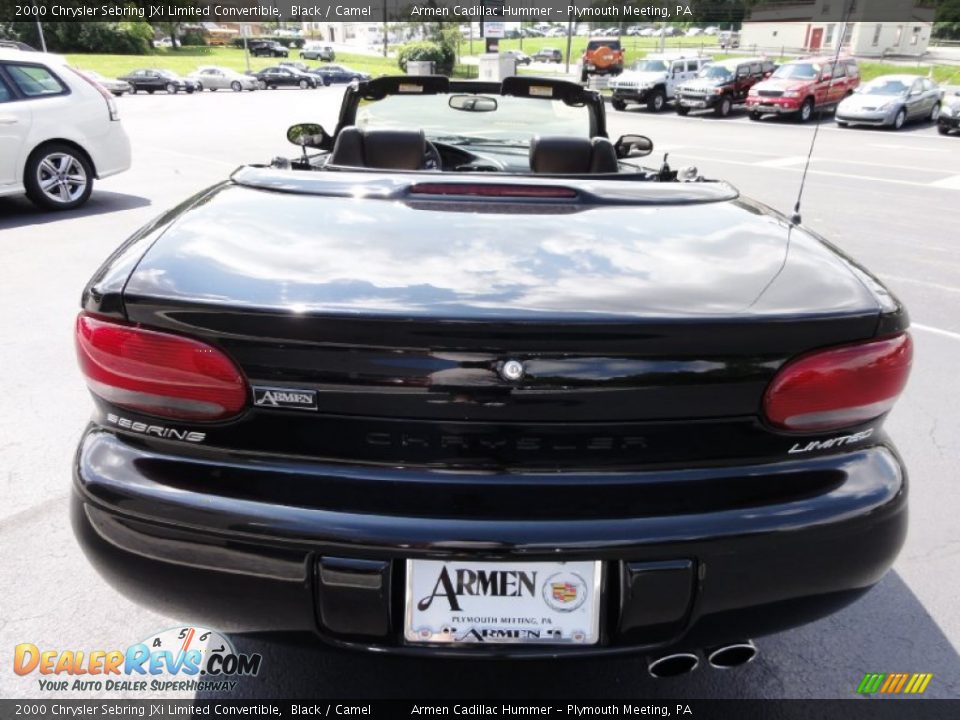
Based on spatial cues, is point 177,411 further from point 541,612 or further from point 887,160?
point 887,160

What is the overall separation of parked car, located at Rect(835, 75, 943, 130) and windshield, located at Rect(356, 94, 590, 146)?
61.6 feet

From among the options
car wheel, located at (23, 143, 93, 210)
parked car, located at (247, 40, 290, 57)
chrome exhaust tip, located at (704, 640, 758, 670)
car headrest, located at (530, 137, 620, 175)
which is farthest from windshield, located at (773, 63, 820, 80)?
parked car, located at (247, 40, 290, 57)

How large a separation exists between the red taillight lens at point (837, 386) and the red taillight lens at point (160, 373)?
1093 millimetres

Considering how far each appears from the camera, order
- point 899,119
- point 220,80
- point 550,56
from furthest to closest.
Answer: point 550,56
point 220,80
point 899,119

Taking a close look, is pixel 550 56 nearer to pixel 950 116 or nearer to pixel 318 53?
pixel 318 53

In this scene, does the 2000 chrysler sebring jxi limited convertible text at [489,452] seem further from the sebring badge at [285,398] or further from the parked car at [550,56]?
the parked car at [550,56]

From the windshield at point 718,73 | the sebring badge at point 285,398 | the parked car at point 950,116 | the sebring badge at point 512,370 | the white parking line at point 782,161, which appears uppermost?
the sebring badge at point 512,370

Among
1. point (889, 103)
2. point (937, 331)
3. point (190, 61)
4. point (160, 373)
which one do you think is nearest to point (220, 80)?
point (190, 61)

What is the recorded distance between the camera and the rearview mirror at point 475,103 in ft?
12.8

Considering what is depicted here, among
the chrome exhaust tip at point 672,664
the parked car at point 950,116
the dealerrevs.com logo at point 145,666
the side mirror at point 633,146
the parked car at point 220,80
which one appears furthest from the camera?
the parked car at point 220,80

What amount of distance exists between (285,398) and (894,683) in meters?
1.82

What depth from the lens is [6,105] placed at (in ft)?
24.2

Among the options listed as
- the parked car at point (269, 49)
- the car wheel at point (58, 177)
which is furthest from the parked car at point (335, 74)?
the car wheel at point (58, 177)

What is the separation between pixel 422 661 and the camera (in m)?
1.59
